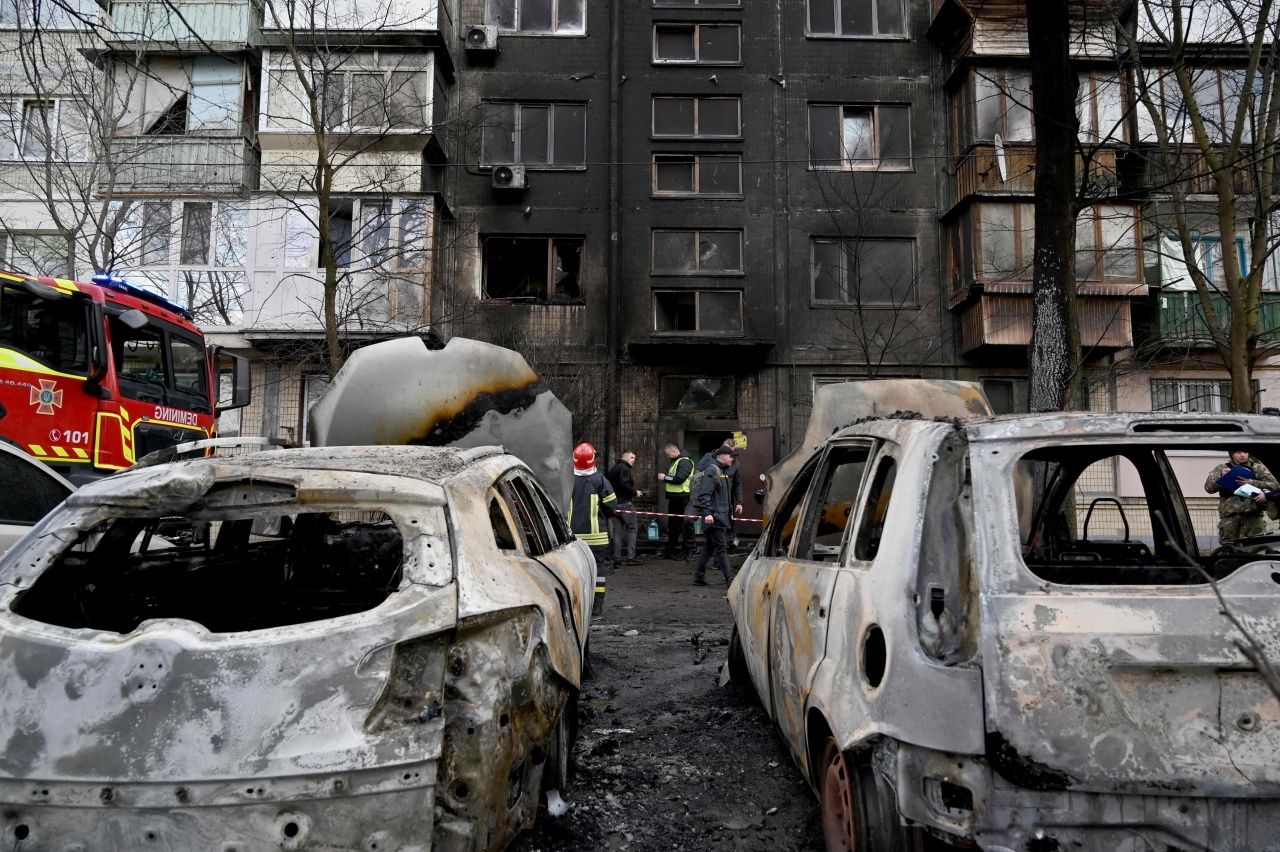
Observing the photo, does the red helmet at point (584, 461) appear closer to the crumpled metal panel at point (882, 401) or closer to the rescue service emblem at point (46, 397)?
the crumpled metal panel at point (882, 401)

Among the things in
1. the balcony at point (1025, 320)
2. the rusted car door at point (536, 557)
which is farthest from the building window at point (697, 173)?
the rusted car door at point (536, 557)

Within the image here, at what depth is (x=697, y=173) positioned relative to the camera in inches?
768

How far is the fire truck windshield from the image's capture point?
291 inches

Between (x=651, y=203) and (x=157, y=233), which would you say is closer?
(x=157, y=233)

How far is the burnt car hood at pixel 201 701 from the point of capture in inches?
84.4

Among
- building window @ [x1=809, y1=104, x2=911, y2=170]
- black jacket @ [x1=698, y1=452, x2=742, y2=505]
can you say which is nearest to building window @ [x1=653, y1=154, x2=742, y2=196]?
building window @ [x1=809, y1=104, x2=911, y2=170]

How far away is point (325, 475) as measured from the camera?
8.90 ft

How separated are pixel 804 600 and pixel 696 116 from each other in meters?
18.3

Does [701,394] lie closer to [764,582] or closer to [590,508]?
[590,508]

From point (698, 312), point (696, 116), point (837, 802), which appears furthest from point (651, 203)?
point (837, 802)

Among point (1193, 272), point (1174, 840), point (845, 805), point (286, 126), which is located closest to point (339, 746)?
point (845, 805)

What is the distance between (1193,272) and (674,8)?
45.1ft

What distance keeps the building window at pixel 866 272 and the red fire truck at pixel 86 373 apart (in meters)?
14.0

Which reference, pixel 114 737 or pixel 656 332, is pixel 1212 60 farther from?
pixel 114 737
